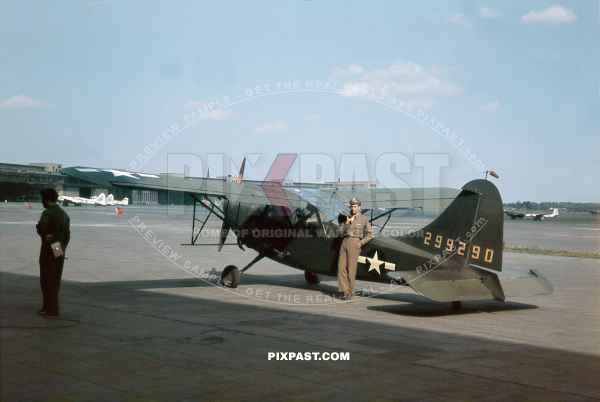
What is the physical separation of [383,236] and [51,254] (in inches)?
217

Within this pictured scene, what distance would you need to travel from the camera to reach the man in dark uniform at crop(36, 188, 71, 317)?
30.5 ft

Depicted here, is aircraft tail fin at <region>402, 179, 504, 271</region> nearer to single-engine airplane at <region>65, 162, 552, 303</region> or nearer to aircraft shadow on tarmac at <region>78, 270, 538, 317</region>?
single-engine airplane at <region>65, 162, 552, 303</region>

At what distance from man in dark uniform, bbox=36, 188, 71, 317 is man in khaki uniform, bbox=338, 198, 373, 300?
4484 millimetres

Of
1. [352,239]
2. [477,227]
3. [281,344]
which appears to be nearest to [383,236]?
[352,239]

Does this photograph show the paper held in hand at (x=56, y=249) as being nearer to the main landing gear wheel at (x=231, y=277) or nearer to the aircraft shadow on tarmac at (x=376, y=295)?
the aircraft shadow on tarmac at (x=376, y=295)

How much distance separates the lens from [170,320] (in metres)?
9.31

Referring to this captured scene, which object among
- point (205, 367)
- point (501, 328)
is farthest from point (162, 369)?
point (501, 328)

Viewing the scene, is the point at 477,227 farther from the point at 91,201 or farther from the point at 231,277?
the point at 91,201

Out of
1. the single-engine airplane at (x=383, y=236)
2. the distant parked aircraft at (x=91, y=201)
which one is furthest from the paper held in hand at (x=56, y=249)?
the distant parked aircraft at (x=91, y=201)

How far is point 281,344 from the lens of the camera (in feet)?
25.4

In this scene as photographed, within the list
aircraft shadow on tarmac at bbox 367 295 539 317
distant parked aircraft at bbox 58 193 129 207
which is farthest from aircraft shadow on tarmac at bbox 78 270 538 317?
distant parked aircraft at bbox 58 193 129 207

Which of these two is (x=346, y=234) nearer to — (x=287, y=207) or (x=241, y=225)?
(x=287, y=207)

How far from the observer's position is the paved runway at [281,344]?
577cm

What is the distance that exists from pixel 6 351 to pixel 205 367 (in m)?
2.19
